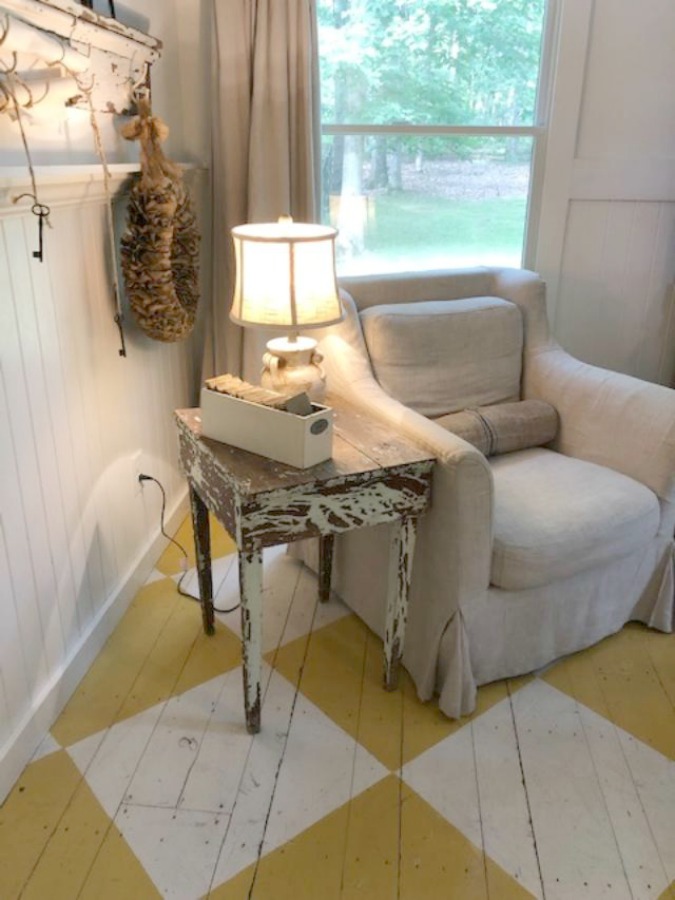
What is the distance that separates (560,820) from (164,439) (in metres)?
1.59

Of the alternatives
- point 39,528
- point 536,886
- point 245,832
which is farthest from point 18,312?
point 536,886

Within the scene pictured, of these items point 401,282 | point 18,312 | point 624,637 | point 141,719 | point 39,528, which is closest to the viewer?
point 18,312

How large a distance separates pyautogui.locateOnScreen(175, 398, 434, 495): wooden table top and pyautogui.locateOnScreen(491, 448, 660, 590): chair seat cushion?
311 mm

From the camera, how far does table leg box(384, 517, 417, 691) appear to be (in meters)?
1.55

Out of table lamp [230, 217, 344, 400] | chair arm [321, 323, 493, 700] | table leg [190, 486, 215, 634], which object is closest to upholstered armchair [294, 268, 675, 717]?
chair arm [321, 323, 493, 700]

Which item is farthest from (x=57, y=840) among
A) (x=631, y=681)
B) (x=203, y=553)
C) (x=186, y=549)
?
(x=631, y=681)

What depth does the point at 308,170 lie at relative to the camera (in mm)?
2326

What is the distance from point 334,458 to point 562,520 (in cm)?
59

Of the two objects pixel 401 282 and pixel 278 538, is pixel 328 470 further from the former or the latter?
pixel 401 282

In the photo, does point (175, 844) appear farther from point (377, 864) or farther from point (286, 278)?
point (286, 278)

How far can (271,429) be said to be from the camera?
4.69 ft

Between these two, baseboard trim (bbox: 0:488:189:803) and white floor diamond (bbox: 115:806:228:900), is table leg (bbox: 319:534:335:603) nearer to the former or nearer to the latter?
baseboard trim (bbox: 0:488:189:803)

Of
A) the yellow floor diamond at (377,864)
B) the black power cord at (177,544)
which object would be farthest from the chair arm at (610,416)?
the black power cord at (177,544)

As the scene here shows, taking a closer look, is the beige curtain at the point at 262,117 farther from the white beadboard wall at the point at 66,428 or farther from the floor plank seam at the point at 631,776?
the floor plank seam at the point at 631,776
